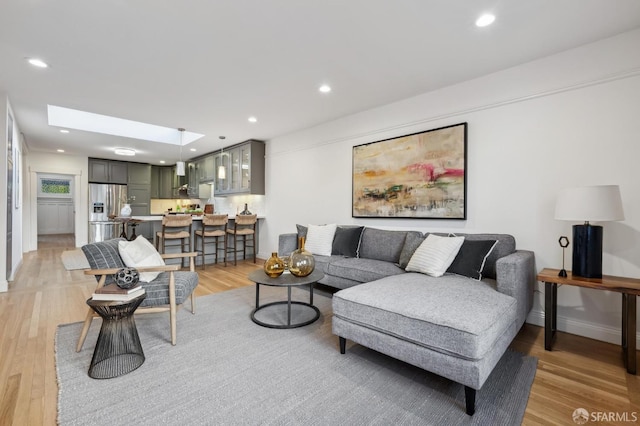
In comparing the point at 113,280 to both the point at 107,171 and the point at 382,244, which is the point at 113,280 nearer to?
the point at 382,244

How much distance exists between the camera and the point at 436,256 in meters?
2.74

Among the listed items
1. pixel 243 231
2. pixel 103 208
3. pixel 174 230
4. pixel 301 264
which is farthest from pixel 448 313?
pixel 103 208

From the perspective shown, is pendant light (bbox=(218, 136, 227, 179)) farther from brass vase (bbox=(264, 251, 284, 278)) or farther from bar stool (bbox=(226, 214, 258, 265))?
brass vase (bbox=(264, 251, 284, 278))

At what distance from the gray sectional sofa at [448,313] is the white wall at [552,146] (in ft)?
1.18

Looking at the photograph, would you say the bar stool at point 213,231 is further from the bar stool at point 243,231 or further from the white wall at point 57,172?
the white wall at point 57,172

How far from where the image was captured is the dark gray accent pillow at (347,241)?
3.85 m

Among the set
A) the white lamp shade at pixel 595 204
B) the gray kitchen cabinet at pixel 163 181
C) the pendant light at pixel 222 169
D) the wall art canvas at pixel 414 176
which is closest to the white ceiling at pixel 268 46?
the wall art canvas at pixel 414 176

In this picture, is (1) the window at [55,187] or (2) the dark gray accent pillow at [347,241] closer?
(2) the dark gray accent pillow at [347,241]

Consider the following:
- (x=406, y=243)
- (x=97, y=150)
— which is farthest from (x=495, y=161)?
(x=97, y=150)

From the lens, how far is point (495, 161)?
303 cm

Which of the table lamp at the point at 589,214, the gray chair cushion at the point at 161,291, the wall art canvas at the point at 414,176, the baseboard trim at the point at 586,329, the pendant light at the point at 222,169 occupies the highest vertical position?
the pendant light at the point at 222,169

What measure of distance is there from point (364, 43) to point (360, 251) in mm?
2357

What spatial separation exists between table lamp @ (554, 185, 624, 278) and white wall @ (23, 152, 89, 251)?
9621mm

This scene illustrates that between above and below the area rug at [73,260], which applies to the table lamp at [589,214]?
above
